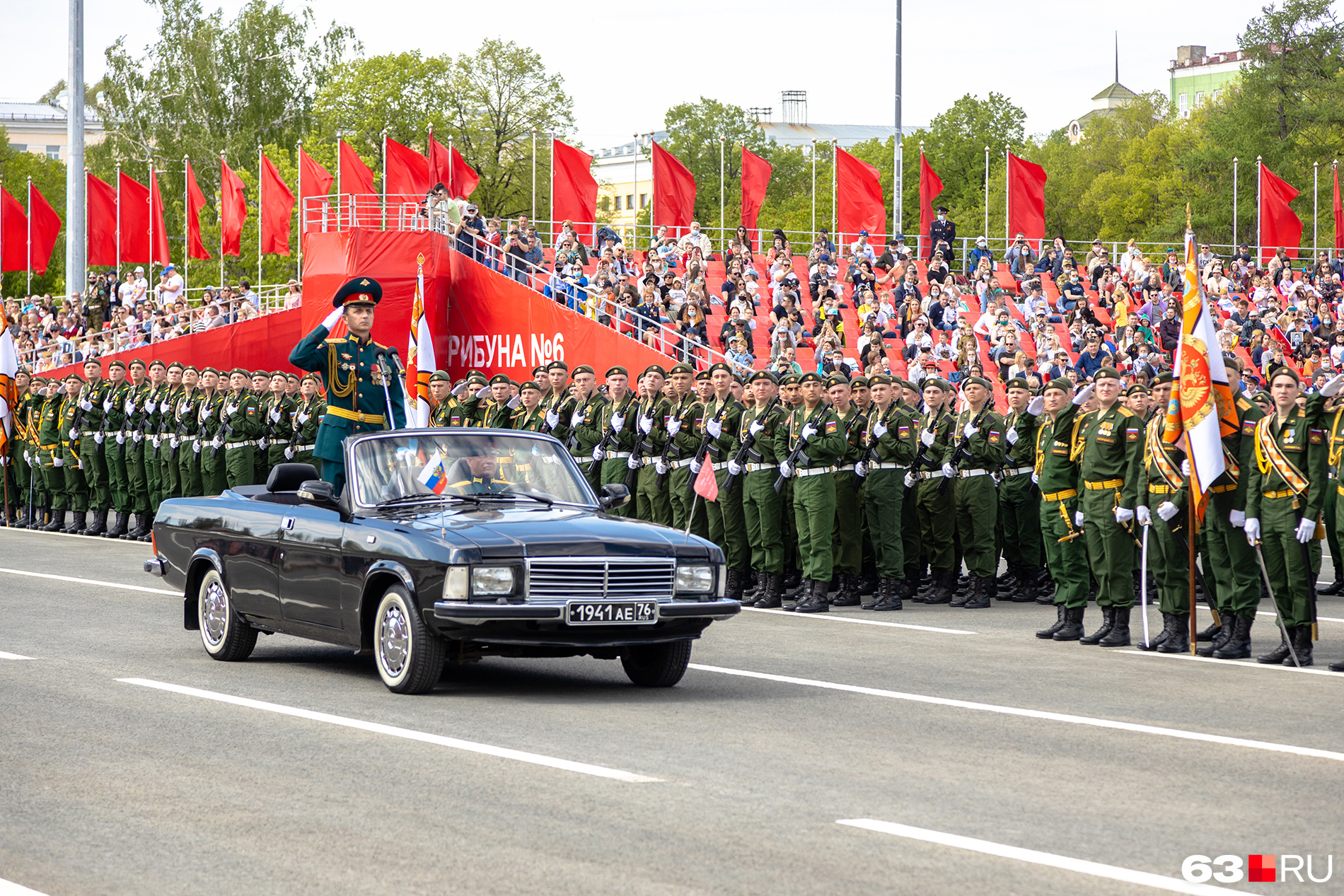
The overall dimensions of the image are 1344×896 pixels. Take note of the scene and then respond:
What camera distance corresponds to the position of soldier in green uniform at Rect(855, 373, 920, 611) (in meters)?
15.9

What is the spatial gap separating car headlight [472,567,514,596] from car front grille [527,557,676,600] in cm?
10

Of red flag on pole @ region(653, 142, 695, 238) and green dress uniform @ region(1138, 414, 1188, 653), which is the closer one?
green dress uniform @ region(1138, 414, 1188, 653)

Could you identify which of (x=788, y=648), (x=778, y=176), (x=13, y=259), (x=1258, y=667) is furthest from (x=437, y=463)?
(x=778, y=176)

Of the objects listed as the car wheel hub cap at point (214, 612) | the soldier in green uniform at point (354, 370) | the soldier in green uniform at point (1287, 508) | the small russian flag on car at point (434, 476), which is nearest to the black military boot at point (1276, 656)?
the soldier in green uniform at point (1287, 508)

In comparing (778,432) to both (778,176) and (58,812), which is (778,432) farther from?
(778,176)

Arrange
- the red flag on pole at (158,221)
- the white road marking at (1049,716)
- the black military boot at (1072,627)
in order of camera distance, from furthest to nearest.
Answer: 1. the red flag on pole at (158,221)
2. the black military boot at (1072,627)
3. the white road marking at (1049,716)

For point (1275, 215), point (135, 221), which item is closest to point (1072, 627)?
point (1275, 215)

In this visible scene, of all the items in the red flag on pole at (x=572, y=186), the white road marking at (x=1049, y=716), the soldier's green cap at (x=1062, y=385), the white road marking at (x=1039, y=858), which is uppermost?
the red flag on pole at (x=572, y=186)

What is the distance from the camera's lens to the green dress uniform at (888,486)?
627 inches

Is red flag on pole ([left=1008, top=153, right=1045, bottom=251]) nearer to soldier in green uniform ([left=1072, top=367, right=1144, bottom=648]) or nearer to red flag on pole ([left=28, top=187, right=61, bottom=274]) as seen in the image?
red flag on pole ([left=28, top=187, right=61, bottom=274])

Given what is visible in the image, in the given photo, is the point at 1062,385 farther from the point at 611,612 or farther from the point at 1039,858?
the point at 1039,858

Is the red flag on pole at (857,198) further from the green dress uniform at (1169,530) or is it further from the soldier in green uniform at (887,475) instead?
the green dress uniform at (1169,530)

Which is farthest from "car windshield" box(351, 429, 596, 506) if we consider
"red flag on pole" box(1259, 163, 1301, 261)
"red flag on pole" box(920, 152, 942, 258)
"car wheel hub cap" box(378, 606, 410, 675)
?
"red flag on pole" box(1259, 163, 1301, 261)

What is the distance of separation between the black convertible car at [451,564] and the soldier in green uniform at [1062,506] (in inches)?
166
